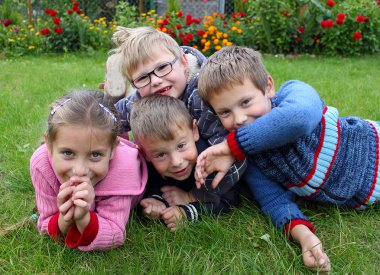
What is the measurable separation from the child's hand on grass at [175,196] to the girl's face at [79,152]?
0.55m

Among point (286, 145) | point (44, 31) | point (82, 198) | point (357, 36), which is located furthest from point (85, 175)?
point (44, 31)

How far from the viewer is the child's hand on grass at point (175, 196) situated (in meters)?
2.40

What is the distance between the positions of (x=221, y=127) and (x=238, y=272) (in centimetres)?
82

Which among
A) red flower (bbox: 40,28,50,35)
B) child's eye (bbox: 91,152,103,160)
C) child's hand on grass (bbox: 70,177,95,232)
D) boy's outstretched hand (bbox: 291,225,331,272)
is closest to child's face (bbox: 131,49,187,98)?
child's eye (bbox: 91,152,103,160)

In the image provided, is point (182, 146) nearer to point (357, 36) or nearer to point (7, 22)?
point (357, 36)

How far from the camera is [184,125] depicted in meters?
2.19

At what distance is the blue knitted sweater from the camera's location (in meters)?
2.21

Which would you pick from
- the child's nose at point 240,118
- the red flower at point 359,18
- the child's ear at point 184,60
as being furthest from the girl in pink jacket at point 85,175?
the red flower at point 359,18

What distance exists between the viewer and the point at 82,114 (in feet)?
6.28

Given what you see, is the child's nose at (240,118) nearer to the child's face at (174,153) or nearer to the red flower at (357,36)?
the child's face at (174,153)

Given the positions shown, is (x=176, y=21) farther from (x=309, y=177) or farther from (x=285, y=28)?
(x=309, y=177)

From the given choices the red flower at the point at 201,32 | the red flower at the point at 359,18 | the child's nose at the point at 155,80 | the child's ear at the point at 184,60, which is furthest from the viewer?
the red flower at the point at 201,32

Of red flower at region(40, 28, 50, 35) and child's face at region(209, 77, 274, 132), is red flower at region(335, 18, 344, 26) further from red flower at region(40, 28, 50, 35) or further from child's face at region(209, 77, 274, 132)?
child's face at region(209, 77, 274, 132)

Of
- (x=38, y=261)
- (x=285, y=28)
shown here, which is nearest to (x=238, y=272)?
(x=38, y=261)
